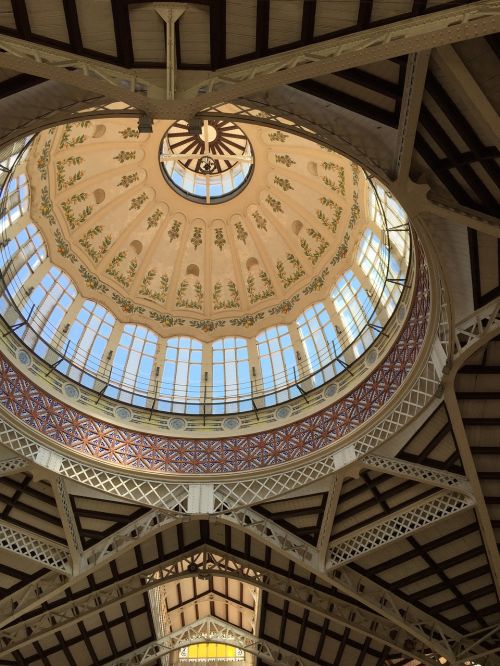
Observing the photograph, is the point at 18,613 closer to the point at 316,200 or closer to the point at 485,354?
the point at 485,354

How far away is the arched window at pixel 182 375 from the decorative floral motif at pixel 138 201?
6008 mm

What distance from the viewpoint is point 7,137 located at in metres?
14.5

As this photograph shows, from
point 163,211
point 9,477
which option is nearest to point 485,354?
point 9,477

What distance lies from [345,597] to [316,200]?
15464 millimetres

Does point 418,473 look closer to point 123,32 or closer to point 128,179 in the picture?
point 123,32

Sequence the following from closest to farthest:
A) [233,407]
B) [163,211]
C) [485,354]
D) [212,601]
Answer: [485,354] → [233,407] → [163,211] → [212,601]

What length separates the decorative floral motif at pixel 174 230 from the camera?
3225 cm

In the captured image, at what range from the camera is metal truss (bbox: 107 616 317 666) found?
3041 cm

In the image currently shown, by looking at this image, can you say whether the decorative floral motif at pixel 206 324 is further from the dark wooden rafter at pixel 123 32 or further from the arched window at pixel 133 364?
the dark wooden rafter at pixel 123 32

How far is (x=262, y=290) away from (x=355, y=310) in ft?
17.7

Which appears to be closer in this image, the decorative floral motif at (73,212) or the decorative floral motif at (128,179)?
the decorative floral motif at (73,212)

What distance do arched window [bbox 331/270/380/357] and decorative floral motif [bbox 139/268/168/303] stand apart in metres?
7.26

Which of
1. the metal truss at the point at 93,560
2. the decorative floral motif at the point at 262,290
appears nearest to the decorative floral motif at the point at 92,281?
the decorative floral motif at the point at 262,290

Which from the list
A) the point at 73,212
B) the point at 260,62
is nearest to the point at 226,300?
the point at 73,212
